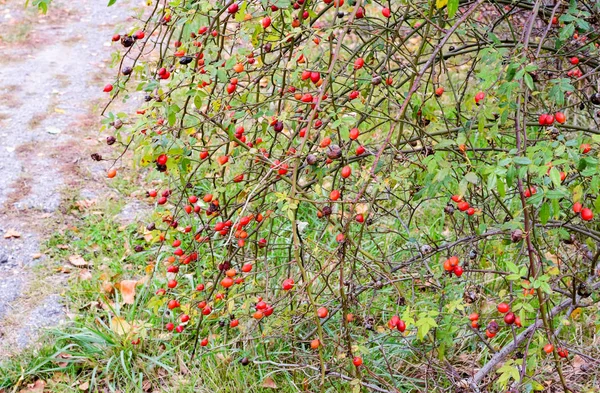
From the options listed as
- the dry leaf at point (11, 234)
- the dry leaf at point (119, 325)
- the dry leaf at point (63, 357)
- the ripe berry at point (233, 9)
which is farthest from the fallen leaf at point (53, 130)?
the ripe berry at point (233, 9)

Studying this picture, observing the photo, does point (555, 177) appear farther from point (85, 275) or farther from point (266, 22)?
point (85, 275)

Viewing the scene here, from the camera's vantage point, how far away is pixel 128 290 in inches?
135

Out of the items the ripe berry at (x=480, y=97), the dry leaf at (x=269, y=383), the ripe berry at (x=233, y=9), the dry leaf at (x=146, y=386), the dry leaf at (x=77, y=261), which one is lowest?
the dry leaf at (x=146, y=386)

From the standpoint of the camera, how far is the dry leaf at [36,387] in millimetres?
2906

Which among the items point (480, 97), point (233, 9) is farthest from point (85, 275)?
point (480, 97)

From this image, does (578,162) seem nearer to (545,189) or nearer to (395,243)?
(545,189)

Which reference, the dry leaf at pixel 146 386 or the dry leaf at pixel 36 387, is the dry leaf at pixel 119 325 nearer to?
the dry leaf at pixel 146 386

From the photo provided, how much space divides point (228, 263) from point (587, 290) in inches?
46.1

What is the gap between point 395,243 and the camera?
11.5 feet

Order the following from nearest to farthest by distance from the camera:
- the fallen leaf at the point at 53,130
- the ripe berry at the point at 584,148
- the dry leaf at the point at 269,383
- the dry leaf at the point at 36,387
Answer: the ripe berry at the point at 584,148 < the dry leaf at the point at 269,383 < the dry leaf at the point at 36,387 < the fallen leaf at the point at 53,130

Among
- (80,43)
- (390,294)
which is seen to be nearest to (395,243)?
(390,294)

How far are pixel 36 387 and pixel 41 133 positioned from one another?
3.02 meters

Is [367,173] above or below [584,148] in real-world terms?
below

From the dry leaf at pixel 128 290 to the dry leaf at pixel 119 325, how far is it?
188mm
